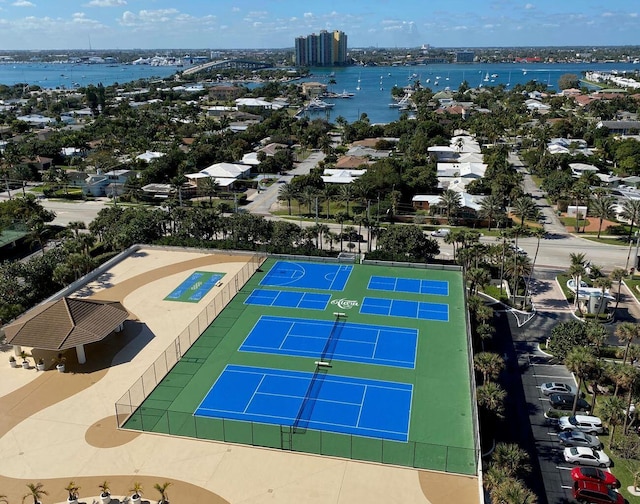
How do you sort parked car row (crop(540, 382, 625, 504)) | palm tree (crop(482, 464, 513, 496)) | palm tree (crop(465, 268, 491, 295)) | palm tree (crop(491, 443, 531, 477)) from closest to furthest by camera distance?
palm tree (crop(482, 464, 513, 496))
palm tree (crop(491, 443, 531, 477))
parked car row (crop(540, 382, 625, 504))
palm tree (crop(465, 268, 491, 295))

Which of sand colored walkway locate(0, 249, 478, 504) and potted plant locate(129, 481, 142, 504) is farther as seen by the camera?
sand colored walkway locate(0, 249, 478, 504)

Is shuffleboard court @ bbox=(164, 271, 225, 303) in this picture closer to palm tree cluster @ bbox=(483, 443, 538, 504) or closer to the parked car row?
palm tree cluster @ bbox=(483, 443, 538, 504)

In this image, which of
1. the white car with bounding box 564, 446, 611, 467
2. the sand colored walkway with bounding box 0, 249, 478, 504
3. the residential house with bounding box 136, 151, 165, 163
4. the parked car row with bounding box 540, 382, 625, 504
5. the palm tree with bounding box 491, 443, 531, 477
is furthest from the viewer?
the residential house with bounding box 136, 151, 165, 163

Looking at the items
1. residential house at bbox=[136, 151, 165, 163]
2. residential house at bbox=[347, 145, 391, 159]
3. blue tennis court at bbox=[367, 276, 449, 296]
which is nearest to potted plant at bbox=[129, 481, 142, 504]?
blue tennis court at bbox=[367, 276, 449, 296]

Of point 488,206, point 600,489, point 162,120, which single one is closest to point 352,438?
point 600,489

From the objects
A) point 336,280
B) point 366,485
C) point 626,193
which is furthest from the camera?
point 626,193

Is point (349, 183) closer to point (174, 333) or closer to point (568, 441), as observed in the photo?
point (174, 333)

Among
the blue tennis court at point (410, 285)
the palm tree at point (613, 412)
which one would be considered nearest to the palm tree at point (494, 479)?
the palm tree at point (613, 412)
